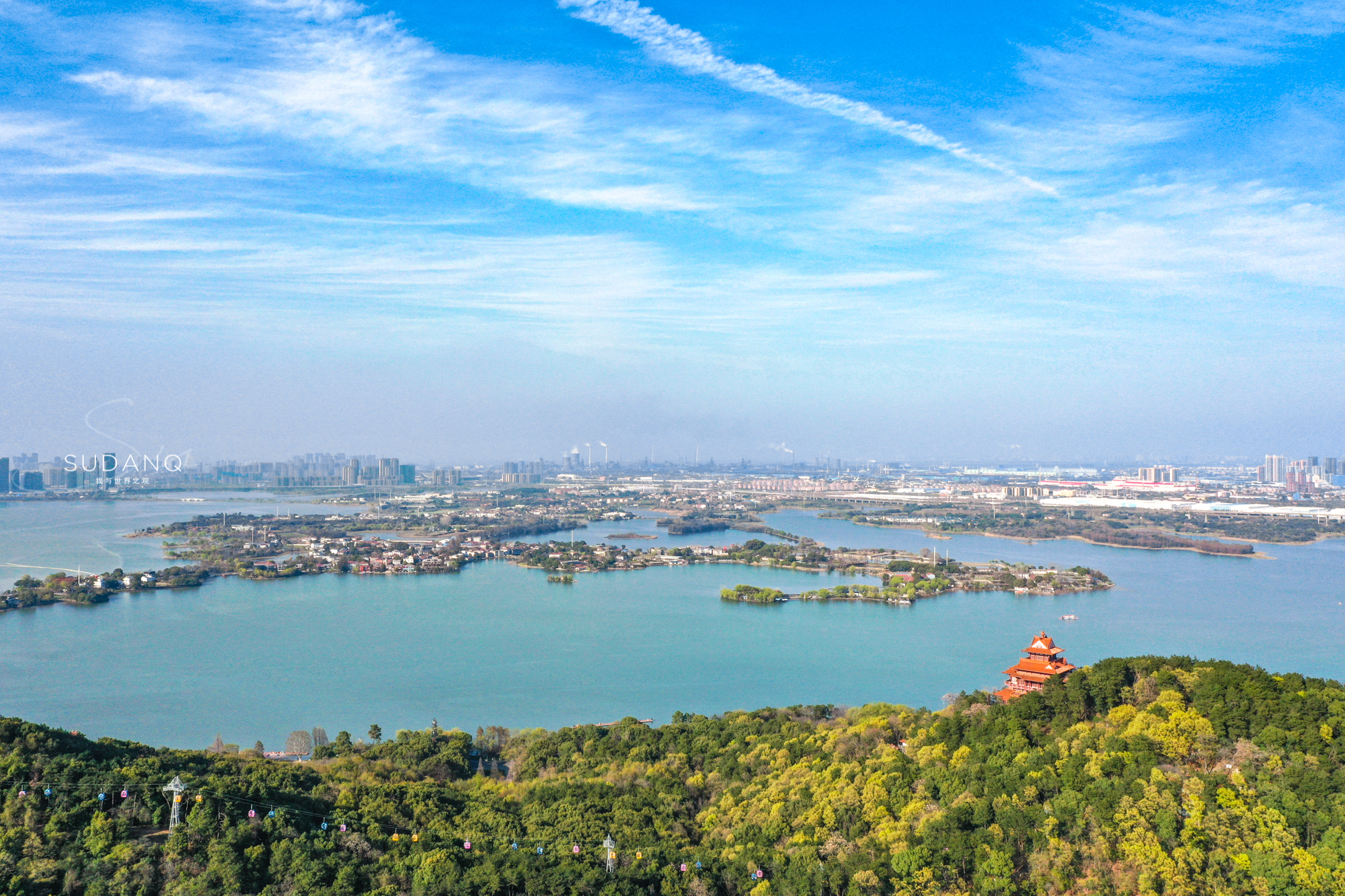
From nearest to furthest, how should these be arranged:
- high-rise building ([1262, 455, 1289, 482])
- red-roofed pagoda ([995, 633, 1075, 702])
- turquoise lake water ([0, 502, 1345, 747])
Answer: red-roofed pagoda ([995, 633, 1075, 702]) < turquoise lake water ([0, 502, 1345, 747]) < high-rise building ([1262, 455, 1289, 482])

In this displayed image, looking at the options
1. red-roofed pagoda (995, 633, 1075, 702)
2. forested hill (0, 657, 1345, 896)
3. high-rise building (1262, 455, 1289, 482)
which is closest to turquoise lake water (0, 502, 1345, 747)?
red-roofed pagoda (995, 633, 1075, 702)

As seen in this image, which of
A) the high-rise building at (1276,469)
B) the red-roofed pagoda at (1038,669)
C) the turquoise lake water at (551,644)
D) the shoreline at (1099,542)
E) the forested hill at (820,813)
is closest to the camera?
the forested hill at (820,813)

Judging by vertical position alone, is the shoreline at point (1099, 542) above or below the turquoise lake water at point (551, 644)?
above

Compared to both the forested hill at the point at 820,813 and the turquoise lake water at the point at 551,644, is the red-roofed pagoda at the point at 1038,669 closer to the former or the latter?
the forested hill at the point at 820,813

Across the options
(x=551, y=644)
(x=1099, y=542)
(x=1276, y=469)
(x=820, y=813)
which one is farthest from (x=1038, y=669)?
(x=1276, y=469)

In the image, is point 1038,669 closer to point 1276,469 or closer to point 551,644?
point 551,644

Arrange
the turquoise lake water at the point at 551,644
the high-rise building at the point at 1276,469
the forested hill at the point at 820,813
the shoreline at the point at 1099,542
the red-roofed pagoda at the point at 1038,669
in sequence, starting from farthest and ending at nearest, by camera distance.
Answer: the high-rise building at the point at 1276,469, the shoreline at the point at 1099,542, the turquoise lake water at the point at 551,644, the red-roofed pagoda at the point at 1038,669, the forested hill at the point at 820,813

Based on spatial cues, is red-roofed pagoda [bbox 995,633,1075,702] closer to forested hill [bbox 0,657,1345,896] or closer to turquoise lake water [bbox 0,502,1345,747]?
forested hill [bbox 0,657,1345,896]

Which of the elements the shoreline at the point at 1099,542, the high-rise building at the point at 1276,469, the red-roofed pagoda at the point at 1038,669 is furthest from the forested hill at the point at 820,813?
the high-rise building at the point at 1276,469
